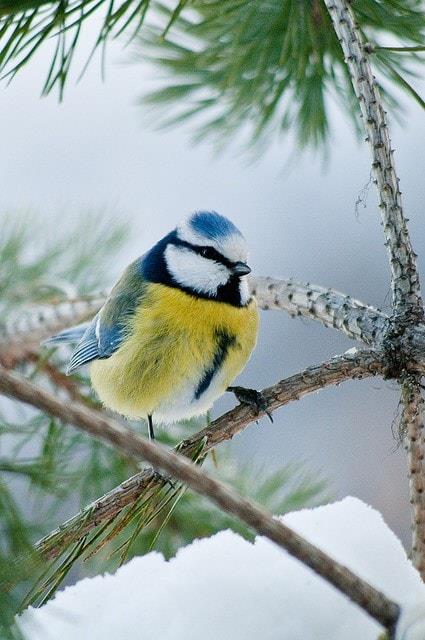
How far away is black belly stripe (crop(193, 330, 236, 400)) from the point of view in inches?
27.9

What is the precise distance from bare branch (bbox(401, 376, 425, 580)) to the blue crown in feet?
0.83

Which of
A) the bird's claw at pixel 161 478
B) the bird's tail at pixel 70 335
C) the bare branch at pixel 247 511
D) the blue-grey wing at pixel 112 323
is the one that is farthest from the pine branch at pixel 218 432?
the bird's tail at pixel 70 335

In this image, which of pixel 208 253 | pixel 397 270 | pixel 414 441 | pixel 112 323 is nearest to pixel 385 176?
pixel 397 270

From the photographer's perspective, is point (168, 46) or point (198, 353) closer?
point (198, 353)

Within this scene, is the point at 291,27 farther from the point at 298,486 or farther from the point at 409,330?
the point at 298,486

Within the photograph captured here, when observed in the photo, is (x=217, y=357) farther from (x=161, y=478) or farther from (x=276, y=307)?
(x=161, y=478)

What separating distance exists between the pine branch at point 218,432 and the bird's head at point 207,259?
0.19 metres

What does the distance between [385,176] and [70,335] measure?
49cm

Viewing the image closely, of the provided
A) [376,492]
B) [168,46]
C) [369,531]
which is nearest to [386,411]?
[376,492]

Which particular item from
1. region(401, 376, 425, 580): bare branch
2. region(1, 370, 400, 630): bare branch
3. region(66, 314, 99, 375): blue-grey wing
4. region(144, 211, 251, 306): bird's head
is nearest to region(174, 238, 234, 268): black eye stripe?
region(144, 211, 251, 306): bird's head

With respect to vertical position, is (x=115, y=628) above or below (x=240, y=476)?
below

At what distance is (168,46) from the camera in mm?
858

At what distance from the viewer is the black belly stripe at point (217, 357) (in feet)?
2.32

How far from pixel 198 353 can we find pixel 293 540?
15.0 inches
